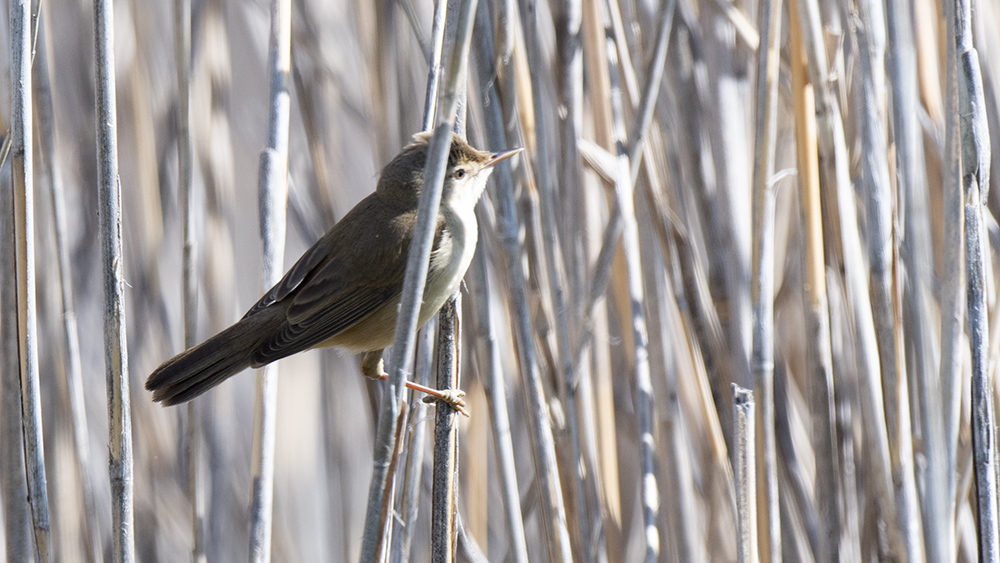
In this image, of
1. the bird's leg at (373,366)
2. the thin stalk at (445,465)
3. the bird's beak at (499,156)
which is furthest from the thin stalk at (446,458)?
the bird's leg at (373,366)

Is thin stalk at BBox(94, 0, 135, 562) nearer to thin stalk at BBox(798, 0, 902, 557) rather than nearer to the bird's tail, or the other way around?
the bird's tail

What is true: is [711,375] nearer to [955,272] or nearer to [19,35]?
[955,272]

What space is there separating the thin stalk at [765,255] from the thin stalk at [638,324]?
0.75ft

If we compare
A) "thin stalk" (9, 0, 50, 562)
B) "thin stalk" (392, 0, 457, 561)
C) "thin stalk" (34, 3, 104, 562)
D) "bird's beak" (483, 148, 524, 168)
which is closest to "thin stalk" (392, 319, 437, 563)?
"thin stalk" (392, 0, 457, 561)

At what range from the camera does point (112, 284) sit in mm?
1220

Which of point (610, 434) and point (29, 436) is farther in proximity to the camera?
point (610, 434)

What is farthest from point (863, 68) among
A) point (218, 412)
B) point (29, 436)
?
point (218, 412)

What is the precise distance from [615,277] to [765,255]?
0.44m

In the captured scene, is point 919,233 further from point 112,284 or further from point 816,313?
point 112,284

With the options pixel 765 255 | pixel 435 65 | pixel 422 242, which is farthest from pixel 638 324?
pixel 422 242

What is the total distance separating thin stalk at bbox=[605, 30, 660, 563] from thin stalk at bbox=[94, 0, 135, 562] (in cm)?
Result: 88

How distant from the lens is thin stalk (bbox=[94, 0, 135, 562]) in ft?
3.98

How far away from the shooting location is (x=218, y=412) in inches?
87.0

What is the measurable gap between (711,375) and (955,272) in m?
0.57
